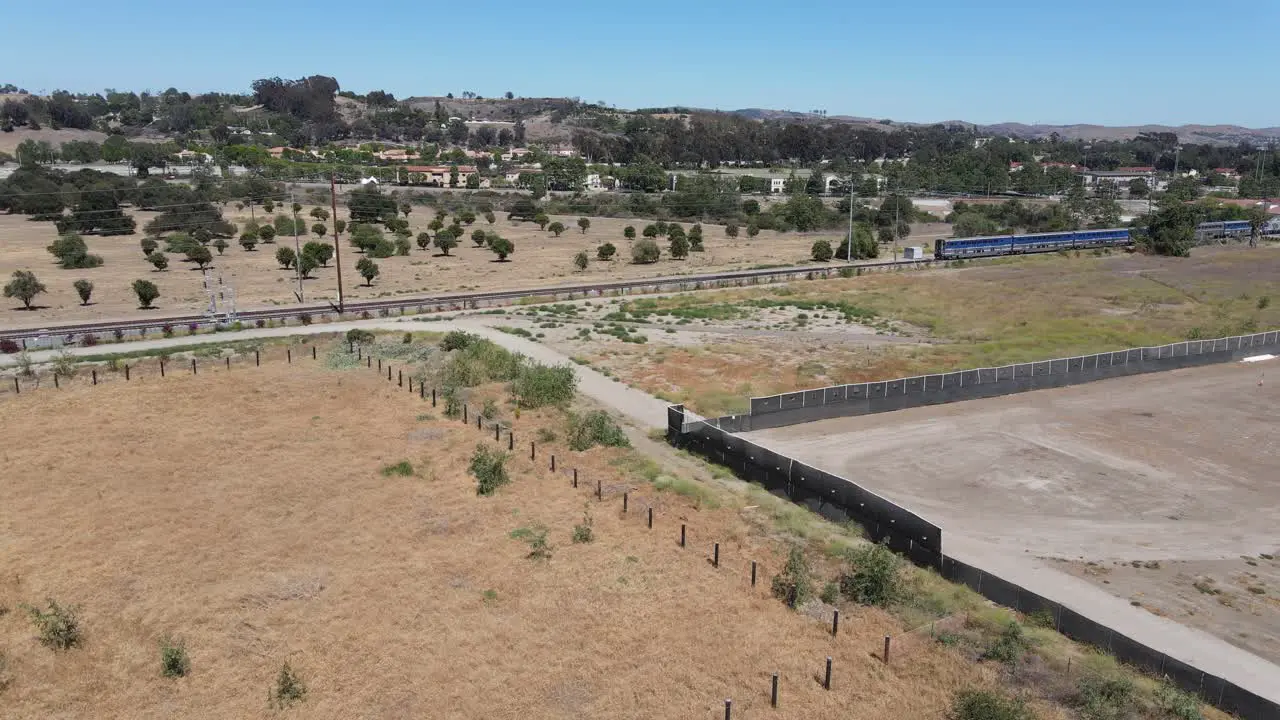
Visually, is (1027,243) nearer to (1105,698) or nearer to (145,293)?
(145,293)

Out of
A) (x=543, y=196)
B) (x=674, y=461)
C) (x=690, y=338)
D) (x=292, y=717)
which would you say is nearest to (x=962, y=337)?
(x=690, y=338)

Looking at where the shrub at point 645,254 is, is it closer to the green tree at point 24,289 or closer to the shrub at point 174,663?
the green tree at point 24,289

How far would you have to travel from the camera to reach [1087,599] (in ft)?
72.2

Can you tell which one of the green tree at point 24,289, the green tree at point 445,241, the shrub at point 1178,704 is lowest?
the shrub at point 1178,704

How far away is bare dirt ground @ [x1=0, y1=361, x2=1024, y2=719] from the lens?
17812 mm

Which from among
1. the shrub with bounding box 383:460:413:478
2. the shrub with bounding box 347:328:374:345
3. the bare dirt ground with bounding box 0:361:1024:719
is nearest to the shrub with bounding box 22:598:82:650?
the bare dirt ground with bounding box 0:361:1024:719

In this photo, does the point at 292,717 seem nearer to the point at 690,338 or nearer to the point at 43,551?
the point at 43,551

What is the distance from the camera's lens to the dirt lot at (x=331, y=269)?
6650 cm

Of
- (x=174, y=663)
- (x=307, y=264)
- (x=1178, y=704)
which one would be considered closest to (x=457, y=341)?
(x=174, y=663)

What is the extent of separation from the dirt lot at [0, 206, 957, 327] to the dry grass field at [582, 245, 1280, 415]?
61.3 ft

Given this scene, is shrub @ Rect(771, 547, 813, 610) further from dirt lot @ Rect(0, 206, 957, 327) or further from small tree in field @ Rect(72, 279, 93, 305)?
small tree in field @ Rect(72, 279, 93, 305)

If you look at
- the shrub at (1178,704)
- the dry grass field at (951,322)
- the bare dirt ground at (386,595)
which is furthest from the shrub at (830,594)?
the dry grass field at (951,322)

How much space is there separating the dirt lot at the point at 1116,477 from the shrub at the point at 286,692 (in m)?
17.9

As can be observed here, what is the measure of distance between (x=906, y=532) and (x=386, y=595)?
44.4 ft
